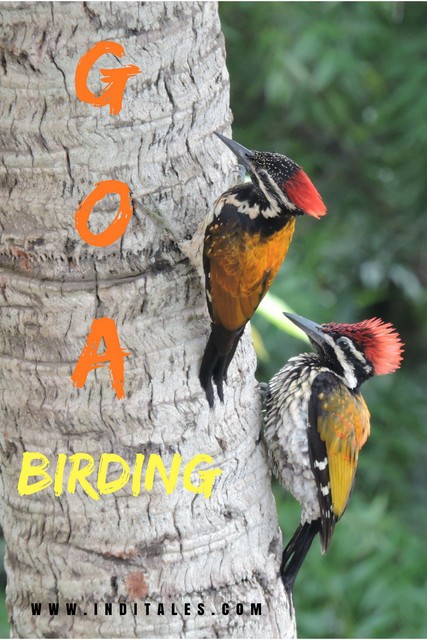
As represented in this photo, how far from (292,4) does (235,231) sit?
9.39 ft

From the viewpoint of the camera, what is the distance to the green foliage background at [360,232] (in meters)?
4.20

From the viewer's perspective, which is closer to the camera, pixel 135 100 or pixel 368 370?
pixel 135 100

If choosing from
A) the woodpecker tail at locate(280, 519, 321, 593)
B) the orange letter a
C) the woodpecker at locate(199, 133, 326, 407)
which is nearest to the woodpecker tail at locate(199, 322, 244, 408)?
the woodpecker at locate(199, 133, 326, 407)

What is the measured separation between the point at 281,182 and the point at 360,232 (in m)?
3.47

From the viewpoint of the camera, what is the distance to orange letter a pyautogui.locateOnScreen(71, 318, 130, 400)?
257 centimetres

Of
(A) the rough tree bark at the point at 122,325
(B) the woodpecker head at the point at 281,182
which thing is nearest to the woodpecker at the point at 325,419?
(A) the rough tree bark at the point at 122,325

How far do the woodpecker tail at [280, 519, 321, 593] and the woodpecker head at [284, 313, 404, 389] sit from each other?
0.49 meters

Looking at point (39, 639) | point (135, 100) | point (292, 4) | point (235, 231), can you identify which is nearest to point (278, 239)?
point (235, 231)

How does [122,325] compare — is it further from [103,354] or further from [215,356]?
[215,356]

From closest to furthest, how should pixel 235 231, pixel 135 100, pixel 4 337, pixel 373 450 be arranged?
pixel 135 100, pixel 4 337, pixel 235 231, pixel 373 450

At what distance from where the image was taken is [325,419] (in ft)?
10.9

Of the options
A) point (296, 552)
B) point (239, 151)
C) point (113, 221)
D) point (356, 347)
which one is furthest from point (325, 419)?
point (113, 221)

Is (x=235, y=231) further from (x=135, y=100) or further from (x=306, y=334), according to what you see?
(x=306, y=334)

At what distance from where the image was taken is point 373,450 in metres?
5.72
